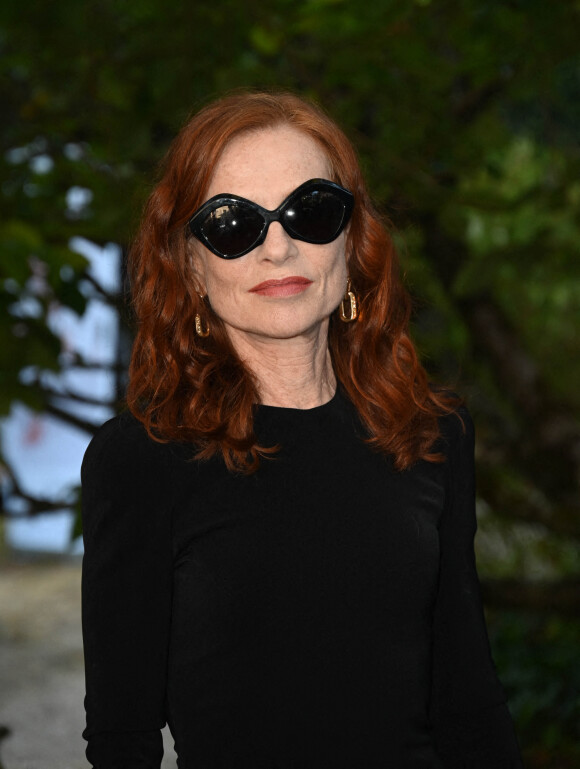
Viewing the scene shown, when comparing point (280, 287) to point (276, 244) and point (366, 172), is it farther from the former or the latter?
point (366, 172)

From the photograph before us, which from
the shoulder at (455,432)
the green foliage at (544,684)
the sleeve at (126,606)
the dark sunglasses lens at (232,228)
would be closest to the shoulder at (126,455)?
the sleeve at (126,606)

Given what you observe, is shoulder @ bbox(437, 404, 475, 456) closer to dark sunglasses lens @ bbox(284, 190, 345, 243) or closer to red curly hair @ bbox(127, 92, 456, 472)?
red curly hair @ bbox(127, 92, 456, 472)

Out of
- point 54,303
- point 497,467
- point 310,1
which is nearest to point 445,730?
point 310,1

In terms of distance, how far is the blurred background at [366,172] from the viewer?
2990 mm

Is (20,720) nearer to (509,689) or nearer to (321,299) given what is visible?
(509,689)

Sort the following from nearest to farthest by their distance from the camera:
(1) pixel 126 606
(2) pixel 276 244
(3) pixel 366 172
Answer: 1. (1) pixel 126 606
2. (2) pixel 276 244
3. (3) pixel 366 172

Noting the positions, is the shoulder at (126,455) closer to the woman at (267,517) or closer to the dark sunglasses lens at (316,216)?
the woman at (267,517)

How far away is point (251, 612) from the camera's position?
1855 mm

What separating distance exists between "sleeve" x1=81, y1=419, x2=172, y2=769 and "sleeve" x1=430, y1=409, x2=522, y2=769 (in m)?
0.65

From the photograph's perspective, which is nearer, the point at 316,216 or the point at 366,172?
the point at 316,216

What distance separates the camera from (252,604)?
1.86 m

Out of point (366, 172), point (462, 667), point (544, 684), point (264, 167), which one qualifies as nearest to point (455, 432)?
point (462, 667)

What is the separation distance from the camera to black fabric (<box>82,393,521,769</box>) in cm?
182

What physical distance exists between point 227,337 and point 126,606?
610mm
